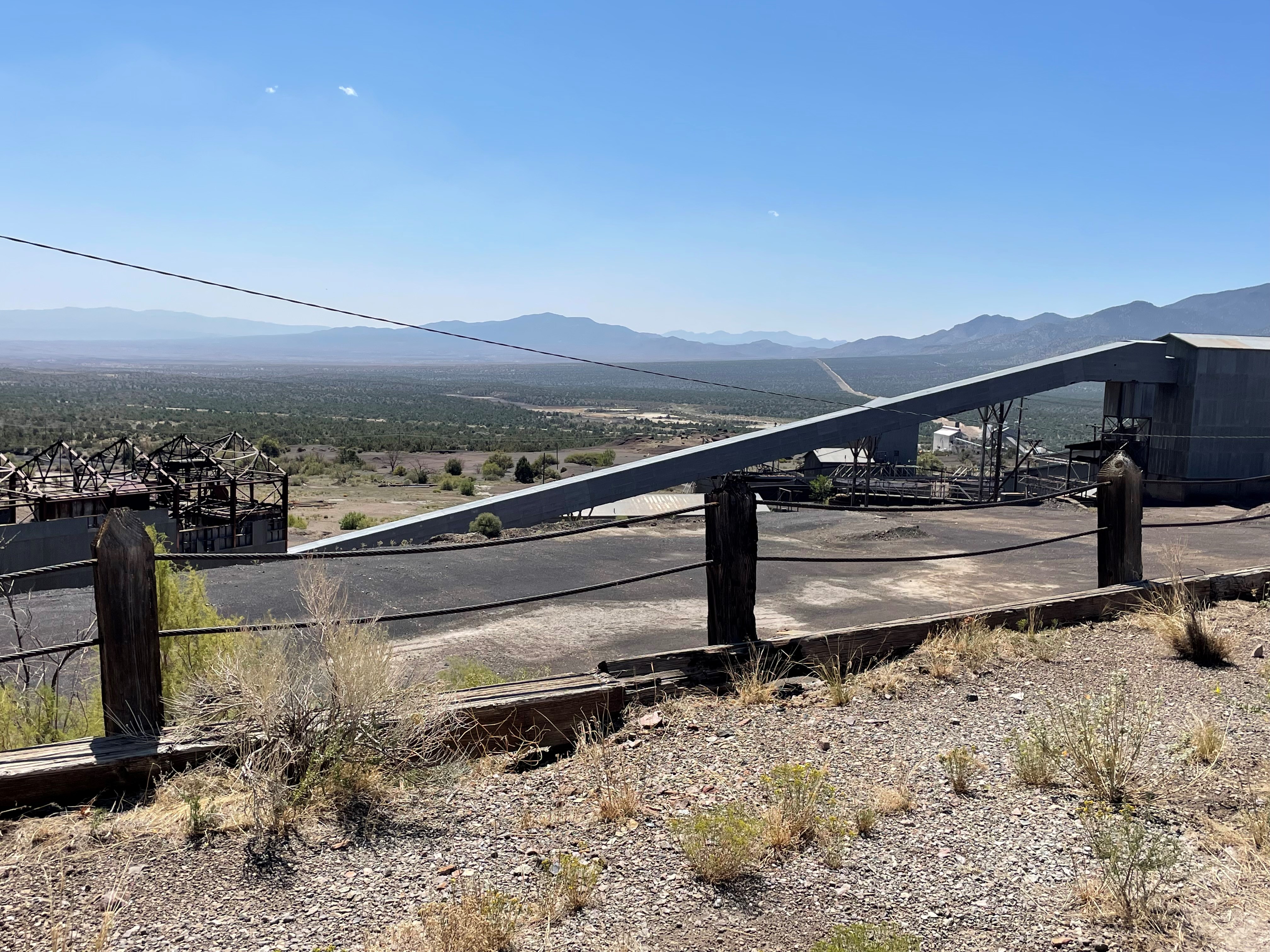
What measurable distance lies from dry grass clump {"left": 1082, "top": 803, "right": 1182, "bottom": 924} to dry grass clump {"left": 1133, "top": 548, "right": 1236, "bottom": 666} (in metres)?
3.00

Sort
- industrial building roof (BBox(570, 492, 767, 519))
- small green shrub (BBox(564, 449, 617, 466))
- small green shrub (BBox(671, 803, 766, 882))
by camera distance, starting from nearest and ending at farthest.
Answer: small green shrub (BBox(671, 803, 766, 882)) < industrial building roof (BBox(570, 492, 767, 519)) < small green shrub (BBox(564, 449, 617, 466))

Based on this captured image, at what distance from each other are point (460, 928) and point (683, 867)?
989 millimetres

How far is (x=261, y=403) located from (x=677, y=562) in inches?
5265

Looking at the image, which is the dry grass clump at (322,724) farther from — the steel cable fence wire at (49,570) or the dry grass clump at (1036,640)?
the dry grass clump at (1036,640)

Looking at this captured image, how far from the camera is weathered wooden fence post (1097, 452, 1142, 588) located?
7.87 meters

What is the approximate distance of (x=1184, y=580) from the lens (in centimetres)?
802

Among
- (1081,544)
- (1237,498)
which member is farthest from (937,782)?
(1237,498)

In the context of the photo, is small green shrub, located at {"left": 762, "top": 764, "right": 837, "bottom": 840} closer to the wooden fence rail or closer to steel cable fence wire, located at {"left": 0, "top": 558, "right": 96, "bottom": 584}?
the wooden fence rail

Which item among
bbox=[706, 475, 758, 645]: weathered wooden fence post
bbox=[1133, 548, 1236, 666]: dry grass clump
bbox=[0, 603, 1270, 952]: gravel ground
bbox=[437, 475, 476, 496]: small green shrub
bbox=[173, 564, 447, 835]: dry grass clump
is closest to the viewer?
bbox=[0, 603, 1270, 952]: gravel ground

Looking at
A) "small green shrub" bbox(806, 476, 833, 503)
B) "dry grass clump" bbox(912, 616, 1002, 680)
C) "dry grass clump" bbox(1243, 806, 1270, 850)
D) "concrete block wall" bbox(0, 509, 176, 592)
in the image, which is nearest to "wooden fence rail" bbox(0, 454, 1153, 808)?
"dry grass clump" bbox(912, 616, 1002, 680)

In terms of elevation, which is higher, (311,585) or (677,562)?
(311,585)

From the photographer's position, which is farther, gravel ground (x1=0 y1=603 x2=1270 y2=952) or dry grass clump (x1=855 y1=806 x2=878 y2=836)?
dry grass clump (x1=855 y1=806 x2=878 y2=836)

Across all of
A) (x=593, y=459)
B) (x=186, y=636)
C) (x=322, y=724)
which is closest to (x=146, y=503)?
(x=186, y=636)

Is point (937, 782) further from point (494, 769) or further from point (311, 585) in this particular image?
point (311, 585)
